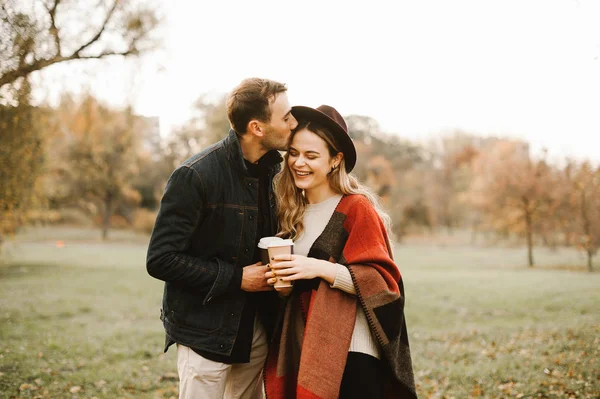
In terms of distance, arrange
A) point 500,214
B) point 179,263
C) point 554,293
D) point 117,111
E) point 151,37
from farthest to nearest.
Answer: point 500,214 → point 554,293 → point 117,111 → point 151,37 → point 179,263

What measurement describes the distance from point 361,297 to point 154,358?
19.0ft

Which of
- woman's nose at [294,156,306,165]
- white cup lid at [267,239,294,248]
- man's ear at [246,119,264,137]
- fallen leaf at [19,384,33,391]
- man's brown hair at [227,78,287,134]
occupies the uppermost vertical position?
man's brown hair at [227,78,287,134]

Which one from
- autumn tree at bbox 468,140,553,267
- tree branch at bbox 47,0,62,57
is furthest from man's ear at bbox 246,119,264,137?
autumn tree at bbox 468,140,553,267

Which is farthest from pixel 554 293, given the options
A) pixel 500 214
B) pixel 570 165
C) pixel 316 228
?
pixel 500 214

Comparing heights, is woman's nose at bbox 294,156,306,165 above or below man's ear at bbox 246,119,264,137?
below

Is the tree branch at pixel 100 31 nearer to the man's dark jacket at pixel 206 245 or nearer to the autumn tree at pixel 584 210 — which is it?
the man's dark jacket at pixel 206 245

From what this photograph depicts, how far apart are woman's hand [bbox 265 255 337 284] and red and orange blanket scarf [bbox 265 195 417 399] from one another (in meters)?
0.09

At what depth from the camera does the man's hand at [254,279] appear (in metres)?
2.87

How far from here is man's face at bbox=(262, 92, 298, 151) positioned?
310 cm

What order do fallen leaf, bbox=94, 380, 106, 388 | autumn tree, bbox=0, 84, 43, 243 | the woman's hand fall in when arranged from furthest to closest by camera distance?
1. autumn tree, bbox=0, 84, 43, 243
2. fallen leaf, bbox=94, 380, 106, 388
3. the woman's hand

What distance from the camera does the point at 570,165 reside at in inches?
931

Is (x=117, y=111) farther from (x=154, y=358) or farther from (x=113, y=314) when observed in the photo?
(x=154, y=358)

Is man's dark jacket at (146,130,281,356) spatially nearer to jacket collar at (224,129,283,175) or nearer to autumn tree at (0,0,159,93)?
jacket collar at (224,129,283,175)

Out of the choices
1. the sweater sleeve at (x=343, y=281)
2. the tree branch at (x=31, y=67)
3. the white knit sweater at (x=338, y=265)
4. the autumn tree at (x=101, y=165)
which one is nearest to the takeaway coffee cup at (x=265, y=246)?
the white knit sweater at (x=338, y=265)
